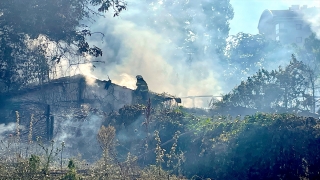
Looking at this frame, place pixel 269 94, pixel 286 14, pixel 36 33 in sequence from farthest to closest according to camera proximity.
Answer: pixel 286 14
pixel 269 94
pixel 36 33

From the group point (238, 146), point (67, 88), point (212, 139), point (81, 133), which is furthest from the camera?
point (67, 88)

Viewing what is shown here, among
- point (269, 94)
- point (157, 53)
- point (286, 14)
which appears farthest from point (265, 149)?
point (286, 14)

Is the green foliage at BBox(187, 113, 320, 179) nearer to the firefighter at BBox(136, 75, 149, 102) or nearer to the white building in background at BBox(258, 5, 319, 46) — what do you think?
the firefighter at BBox(136, 75, 149, 102)

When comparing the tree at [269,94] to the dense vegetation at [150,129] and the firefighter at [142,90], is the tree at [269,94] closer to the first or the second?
the dense vegetation at [150,129]

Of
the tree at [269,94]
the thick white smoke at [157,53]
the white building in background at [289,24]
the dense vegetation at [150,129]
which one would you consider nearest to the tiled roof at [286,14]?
the white building in background at [289,24]

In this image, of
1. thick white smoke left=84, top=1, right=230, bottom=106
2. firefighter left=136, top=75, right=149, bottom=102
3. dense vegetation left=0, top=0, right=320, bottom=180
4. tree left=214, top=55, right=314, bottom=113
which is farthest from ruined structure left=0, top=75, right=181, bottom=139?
thick white smoke left=84, top=1, right=230, bottom=106

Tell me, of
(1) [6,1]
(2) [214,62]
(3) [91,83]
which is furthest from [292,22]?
(1) [6,1]

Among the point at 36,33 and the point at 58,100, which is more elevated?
the point at 36,33

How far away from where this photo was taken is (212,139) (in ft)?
45.2

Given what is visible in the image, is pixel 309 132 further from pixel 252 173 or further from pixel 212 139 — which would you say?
pixel 212 139

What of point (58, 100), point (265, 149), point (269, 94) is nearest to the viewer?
point (265, 149)

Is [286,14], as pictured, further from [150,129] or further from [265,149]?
[265,149]

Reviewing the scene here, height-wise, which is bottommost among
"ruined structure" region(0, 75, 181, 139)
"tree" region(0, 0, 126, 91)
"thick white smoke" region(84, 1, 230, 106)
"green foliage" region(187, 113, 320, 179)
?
"green foliage" region(187, 113, 320, 179)

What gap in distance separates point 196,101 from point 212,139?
24373 mm
